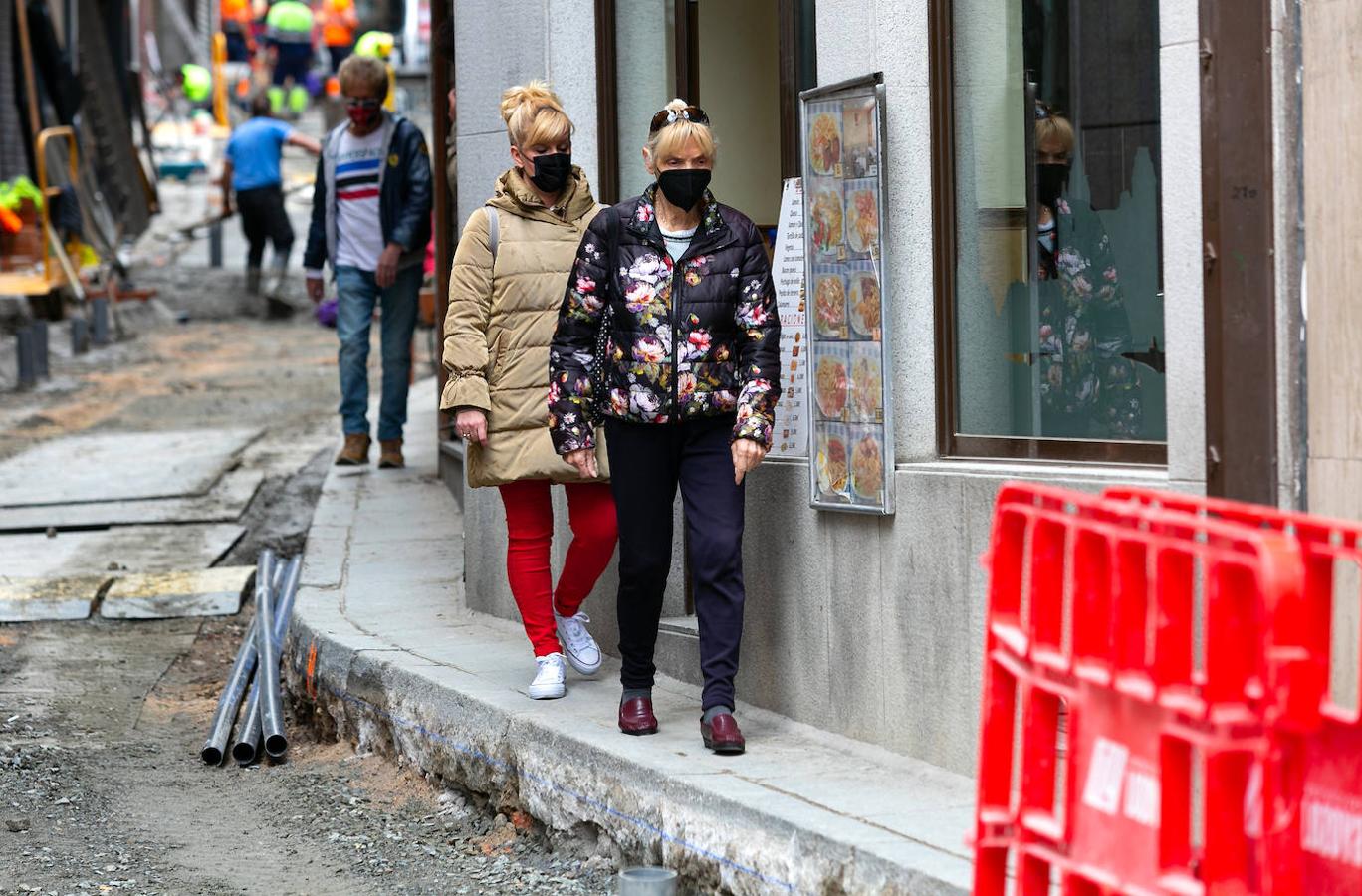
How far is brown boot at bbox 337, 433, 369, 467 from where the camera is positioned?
35.1ft

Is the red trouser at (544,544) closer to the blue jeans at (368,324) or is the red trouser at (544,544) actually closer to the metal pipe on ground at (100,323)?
the blue jeans at (368,324)

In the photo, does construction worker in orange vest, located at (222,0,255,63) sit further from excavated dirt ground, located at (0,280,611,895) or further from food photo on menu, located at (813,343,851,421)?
food photo on menu, located at (813,343,851,421)

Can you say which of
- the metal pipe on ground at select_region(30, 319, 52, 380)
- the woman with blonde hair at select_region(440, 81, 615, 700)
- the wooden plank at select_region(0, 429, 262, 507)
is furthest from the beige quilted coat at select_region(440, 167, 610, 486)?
the metal pipe on ground at select_region(30, 319, 52, 380)

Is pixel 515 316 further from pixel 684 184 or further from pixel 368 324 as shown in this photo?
pixel 368 324

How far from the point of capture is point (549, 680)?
5.88 metres

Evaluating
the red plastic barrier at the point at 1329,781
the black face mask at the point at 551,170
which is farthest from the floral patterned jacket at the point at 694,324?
the red plastic barrier at the point at 1329,781

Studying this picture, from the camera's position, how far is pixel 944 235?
5160mm

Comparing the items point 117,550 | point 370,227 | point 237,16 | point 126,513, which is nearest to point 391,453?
point 370,227

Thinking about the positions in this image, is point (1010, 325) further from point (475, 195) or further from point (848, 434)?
point (475, 195)

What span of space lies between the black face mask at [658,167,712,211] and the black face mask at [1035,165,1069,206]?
911 millimetres

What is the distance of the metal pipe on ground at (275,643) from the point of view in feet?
21.3

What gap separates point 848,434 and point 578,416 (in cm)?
78

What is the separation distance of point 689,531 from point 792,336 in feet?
2.34

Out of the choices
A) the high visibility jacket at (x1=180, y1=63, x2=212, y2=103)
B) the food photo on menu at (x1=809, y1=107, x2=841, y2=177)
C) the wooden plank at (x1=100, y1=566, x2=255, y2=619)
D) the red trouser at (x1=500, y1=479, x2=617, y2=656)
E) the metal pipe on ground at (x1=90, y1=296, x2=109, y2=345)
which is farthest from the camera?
the high visibility jacket at (x1=180, y1=63, x2=212, y2=103)
